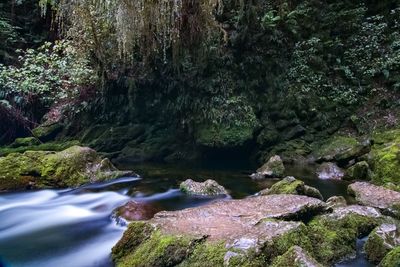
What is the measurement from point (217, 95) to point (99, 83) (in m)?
3.27

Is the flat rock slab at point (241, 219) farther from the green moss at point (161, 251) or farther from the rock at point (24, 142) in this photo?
the rock at point (24, 142)

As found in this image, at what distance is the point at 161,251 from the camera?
375 centimetres

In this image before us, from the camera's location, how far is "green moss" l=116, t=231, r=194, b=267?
146 inches

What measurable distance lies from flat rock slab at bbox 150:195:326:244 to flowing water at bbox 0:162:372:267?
707mm

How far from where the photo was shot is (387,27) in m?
11.1

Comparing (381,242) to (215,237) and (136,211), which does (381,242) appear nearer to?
(215,237)

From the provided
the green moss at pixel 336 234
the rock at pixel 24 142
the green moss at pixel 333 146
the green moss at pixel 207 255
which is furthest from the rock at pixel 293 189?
the rock at pixel 24 142

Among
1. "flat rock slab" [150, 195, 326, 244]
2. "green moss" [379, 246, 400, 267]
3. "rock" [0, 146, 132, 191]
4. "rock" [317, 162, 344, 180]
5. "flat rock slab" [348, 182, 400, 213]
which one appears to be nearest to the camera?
"green moss" [379, 246, 400, 267]

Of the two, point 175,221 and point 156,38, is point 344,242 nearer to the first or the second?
point 175,221

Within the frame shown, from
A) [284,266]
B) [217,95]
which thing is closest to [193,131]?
[217,95]

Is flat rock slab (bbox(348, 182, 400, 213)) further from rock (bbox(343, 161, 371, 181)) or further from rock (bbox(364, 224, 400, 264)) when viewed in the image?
rock (bbox(343, 161, 371, 181))

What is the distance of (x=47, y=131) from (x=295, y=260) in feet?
31.5

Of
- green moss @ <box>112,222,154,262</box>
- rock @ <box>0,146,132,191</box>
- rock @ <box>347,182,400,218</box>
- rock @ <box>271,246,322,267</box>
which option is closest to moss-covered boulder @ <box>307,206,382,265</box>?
rock @ <box>347,182,400,218</box>

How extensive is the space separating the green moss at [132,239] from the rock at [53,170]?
3.62 metres
